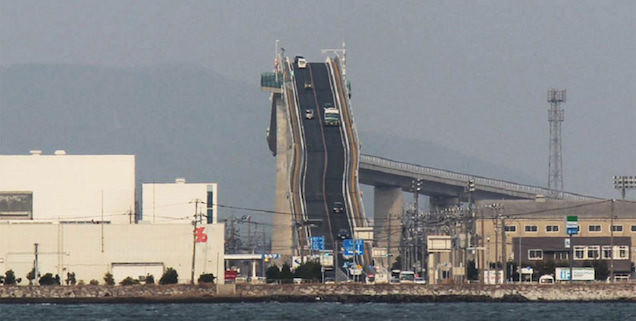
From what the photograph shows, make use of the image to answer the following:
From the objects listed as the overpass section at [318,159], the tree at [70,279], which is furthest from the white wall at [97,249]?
the overpass section at [318,159]

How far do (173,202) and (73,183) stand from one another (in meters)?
10.7

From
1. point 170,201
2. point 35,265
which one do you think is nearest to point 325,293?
point 35,265

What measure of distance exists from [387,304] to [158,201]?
4100cm

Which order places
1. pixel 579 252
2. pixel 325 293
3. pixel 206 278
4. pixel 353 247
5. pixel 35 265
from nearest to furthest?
pixel 325 293, pixel 206 278, pixel 35 265, pixel 353 247, pixel 579 252

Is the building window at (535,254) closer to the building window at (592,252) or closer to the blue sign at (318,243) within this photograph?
the building window at (592,252)

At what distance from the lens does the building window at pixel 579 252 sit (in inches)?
7023

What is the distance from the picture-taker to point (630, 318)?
107 meters

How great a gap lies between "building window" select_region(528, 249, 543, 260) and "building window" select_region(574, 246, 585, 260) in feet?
12.9

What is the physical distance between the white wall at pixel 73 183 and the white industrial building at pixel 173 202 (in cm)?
209

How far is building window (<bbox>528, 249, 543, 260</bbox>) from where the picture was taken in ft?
586

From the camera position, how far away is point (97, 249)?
148m

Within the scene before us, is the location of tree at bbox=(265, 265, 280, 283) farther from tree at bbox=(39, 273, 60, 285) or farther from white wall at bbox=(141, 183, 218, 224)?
tree at bbox=(39, 273, 60, 285)

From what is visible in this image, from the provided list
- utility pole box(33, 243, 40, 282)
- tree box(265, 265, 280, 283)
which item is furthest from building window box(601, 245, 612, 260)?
utility pole box(33, 243, 40, 282)

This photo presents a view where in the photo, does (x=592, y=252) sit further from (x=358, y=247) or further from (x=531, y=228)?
(x=358, y=247)
